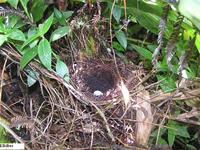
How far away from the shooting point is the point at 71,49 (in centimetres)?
86

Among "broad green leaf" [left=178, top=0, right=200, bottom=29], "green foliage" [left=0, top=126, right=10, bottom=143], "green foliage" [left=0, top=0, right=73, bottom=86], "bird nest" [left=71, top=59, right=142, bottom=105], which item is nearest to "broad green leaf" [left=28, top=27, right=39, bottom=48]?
"green foliage" [left=0, top=0, right=73, bottom=86]

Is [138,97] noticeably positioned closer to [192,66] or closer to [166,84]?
[166,84]

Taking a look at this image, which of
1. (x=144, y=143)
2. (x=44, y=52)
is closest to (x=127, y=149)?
(x=144, y=143)

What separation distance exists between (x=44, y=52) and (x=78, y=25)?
12 cm

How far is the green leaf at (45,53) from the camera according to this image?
770 millimetres

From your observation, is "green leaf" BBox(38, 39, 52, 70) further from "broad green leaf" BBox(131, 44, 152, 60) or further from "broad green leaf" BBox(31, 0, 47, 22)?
"broad green leaf" BBox(131, 44, 152, 60)

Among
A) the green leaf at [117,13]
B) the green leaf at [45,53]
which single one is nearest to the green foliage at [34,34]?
the green leaf at [45,53]

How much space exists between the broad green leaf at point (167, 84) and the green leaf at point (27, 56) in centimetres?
29

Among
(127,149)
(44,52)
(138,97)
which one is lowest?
(127,149)

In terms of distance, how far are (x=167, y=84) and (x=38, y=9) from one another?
0.34m

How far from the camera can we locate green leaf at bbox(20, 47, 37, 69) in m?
0.79

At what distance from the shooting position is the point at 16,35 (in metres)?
0.80

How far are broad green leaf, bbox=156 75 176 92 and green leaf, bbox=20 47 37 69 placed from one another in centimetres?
29

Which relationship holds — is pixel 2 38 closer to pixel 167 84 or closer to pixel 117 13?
pixel 117 13
